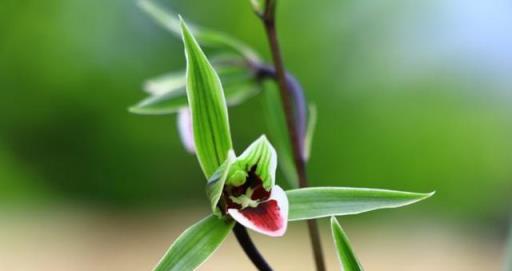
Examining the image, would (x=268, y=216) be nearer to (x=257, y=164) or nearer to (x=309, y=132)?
(x=257, y=164)

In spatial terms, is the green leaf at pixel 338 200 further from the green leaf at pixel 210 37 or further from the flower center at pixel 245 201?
the green leaf at pixel 210 37

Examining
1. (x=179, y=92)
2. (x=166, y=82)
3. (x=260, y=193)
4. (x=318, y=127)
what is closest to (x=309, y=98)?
(x=318, y=127)

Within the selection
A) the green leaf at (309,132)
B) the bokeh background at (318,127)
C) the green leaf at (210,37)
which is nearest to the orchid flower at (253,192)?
the green leaf at (309,132)

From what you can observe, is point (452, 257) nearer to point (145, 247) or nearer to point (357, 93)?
point (357, 93)

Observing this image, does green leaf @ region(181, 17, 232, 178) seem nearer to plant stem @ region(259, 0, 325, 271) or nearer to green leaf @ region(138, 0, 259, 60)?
plant stem @ region(259, 0, 325, 271)

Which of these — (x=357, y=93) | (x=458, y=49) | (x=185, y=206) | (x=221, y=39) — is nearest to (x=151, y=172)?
(x=185, y=206)

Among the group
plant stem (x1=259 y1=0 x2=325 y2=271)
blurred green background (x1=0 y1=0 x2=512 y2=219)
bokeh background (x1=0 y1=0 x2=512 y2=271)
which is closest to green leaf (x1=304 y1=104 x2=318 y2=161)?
plant stem (x1=259 y1=0 x2=325 y2=271)
